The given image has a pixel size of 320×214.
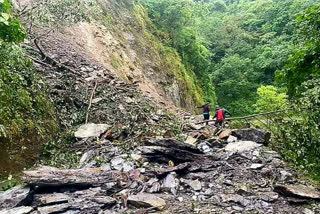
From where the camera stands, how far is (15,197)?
418cm

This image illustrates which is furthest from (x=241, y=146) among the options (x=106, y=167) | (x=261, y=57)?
(x=261, y=57)

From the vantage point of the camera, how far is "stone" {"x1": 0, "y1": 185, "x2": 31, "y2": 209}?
4090mm

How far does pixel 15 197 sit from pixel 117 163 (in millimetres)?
1898

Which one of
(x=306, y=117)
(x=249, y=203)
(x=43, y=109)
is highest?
(x=43, y=109)

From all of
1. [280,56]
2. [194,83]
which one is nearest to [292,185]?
[194,83]

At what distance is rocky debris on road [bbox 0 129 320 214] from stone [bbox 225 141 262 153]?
4.6 inches

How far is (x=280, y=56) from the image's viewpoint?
22.3 metres

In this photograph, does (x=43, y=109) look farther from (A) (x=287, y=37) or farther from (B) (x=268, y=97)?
(A) (x=287, y=37)

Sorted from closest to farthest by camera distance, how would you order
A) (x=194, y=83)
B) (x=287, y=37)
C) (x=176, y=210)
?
(x=176, y=210) < (x=194, y=83) < (x=287, y=37)

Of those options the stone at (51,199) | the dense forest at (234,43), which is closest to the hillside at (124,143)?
the stone at (51,199)

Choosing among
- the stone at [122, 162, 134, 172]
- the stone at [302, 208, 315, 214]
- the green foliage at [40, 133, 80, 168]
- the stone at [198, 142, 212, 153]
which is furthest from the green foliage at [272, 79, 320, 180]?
the green foliage at [40, 133, 80, 168]

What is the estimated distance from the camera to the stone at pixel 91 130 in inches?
266

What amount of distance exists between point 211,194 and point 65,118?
4.27m

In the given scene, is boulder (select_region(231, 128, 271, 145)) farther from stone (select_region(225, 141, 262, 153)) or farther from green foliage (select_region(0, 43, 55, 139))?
green foliage (select_region(0, 43, 55, 139))
